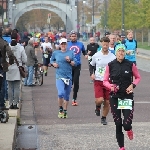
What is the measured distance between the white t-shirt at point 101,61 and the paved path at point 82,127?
1.00 m

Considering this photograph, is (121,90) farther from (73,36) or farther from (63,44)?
(73,36)

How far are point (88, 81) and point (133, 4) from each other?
1986 inches

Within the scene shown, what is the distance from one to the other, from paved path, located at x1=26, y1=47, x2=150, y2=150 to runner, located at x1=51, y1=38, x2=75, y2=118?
0.34m

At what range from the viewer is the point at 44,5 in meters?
101

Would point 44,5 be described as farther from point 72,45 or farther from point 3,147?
point 3,147

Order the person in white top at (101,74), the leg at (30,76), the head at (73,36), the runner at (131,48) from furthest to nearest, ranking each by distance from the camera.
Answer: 1. the leg at (30,76)
2. the runner at (131,48)
3. the head at (73,36)
4. the person in white top at (101,74)

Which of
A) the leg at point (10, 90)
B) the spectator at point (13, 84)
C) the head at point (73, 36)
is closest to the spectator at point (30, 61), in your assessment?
the head at point (73, 36)

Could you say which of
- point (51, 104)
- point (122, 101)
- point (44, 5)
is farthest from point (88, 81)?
point (44, 5)

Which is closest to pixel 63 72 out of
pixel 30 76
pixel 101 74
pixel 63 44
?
pixel 63 44

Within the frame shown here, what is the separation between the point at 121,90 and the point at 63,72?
14.7 ft

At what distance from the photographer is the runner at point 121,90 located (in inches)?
386

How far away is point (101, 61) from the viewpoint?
13.0 m

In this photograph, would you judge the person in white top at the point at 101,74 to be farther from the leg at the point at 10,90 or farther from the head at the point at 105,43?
the leg at the point at 10,90

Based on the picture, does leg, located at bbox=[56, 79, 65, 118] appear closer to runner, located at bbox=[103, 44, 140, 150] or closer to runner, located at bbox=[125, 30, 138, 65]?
runner, located at bbox=[103, 44, 140, 150]
